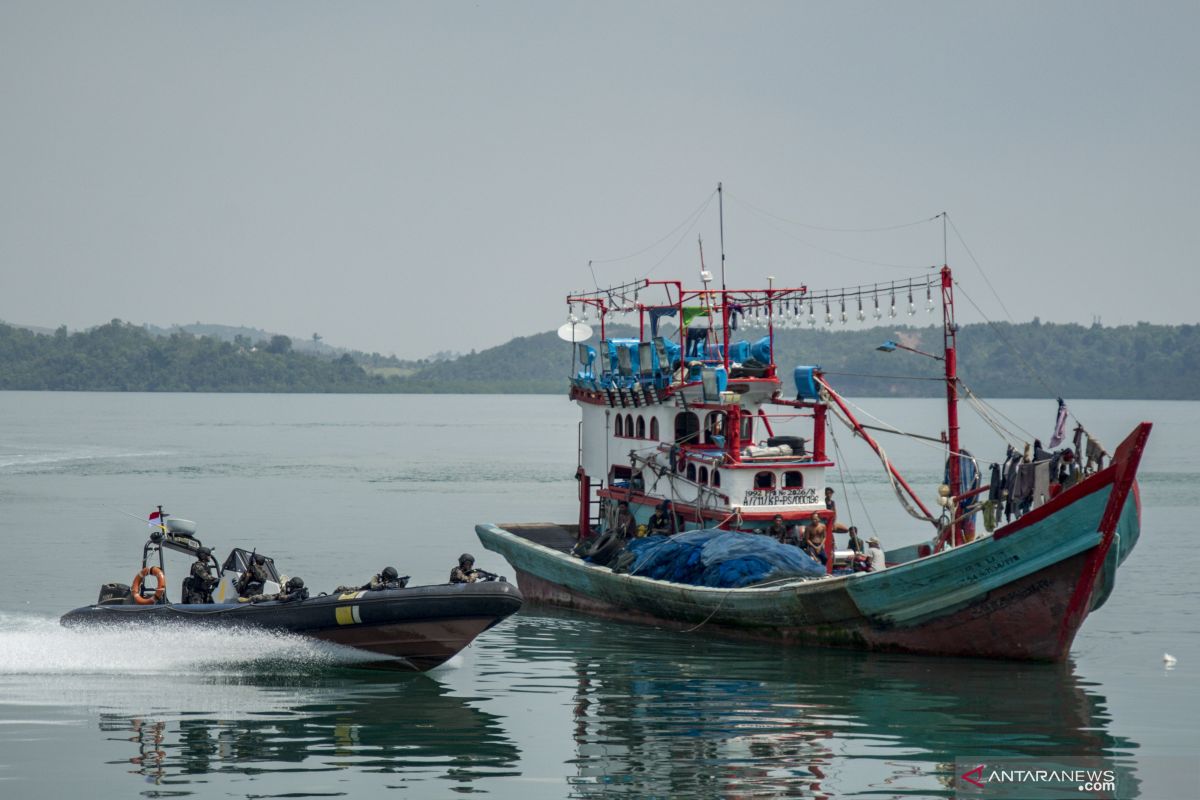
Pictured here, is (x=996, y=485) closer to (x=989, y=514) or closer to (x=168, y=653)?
(x=989, y=514)

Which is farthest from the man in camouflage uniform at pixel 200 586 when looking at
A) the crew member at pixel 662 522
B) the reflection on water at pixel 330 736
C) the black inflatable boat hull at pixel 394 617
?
the crew member at pixel 662 522

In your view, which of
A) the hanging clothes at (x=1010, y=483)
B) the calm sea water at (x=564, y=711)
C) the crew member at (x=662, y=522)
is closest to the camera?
the calm sea water at (x=564, y=711)

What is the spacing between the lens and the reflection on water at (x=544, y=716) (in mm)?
17578

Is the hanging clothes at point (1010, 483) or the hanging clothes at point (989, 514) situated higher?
the hanging clothes at point (1010, 483)

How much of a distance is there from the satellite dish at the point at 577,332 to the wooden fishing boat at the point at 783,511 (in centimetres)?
5

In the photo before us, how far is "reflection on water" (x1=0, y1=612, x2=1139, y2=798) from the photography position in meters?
17.6

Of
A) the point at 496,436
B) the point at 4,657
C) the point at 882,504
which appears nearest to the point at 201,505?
the point at 882,504

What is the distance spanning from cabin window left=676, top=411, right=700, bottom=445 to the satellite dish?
5426 millimetres

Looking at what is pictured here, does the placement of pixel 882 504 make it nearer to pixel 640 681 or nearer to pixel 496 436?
pixel 640 681

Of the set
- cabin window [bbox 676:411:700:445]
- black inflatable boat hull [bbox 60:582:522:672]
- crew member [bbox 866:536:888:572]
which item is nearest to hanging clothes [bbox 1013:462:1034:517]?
crew member [bbox 866:536:888:572]

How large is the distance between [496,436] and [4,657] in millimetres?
118612

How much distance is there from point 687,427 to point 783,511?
311 centimetres

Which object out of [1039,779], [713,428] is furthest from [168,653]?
[1039,779]

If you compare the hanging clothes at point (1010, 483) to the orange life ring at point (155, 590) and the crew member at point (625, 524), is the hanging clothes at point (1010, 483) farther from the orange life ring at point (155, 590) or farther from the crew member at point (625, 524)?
the orange life ring at point (155, 590)
